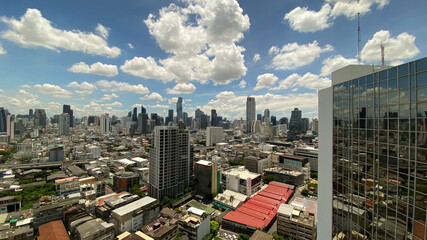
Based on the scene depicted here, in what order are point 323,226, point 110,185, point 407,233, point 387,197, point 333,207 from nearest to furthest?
point 407,233, point 387,197, point 333,207, point 323,226, point 110,185

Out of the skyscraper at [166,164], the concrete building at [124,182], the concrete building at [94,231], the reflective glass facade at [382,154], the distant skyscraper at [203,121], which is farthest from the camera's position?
the distant skyscraper at [203,121]

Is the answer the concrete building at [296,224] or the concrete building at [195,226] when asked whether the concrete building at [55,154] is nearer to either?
the concrete building at [195,226]

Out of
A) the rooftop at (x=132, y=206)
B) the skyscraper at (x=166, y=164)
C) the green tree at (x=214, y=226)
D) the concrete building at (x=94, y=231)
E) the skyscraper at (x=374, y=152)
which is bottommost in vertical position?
the green tree at (x=214, y=226)

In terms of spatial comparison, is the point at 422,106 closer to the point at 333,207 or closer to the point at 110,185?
the point at 333,207

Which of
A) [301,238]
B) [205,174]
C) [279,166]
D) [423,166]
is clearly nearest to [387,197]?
[423,166]

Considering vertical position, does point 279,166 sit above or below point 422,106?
below

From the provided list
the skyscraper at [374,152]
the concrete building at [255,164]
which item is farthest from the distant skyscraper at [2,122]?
the skyscraper at [374,152]

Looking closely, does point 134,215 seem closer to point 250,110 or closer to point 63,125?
point 63,125
